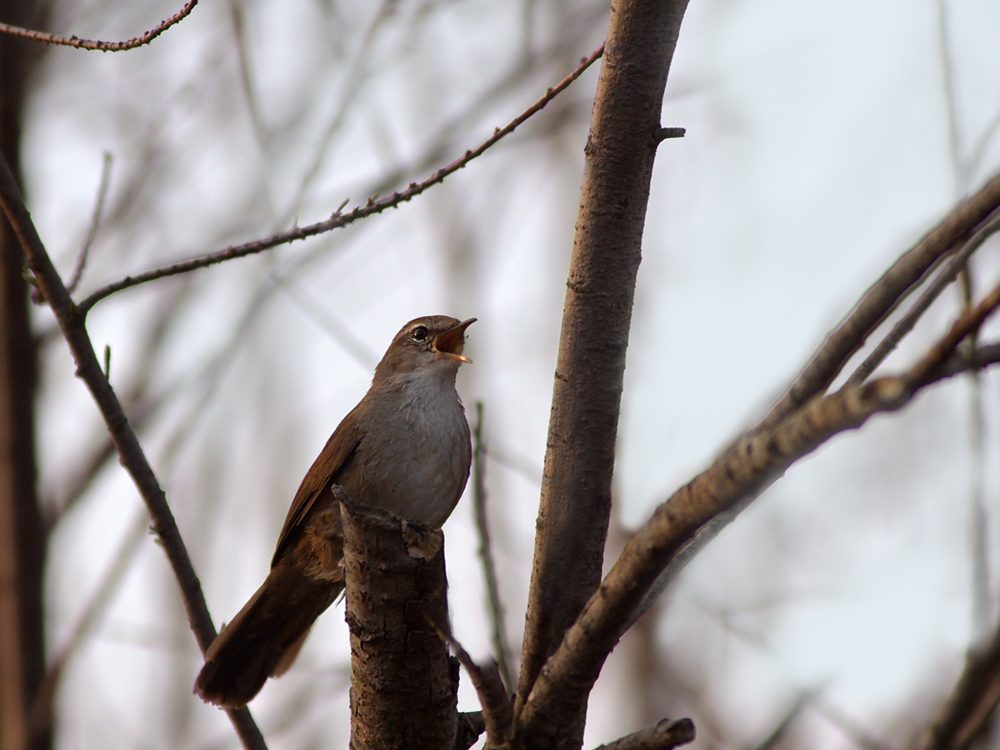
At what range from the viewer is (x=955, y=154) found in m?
3.29

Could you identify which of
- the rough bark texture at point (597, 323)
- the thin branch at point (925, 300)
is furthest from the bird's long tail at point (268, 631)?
the thin branch at point (925, 300)

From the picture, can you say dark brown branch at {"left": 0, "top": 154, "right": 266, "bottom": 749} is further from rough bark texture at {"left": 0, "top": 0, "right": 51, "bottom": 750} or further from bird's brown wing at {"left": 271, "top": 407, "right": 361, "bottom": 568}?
rough bark texture at {"left": 0, "top": 0, "right": 51, "bottom": 750}

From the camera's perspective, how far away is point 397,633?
253cm

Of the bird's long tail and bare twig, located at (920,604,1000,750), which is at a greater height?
the bird's long tail

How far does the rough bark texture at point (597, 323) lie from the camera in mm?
2514

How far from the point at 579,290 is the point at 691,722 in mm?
1164

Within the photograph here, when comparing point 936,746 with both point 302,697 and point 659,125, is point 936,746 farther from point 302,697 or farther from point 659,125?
point 302,697

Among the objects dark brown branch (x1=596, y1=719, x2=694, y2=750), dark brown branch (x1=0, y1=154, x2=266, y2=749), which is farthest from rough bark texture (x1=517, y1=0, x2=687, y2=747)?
dark brown branch (x1=0, y1=154, x2=266, y2=749)

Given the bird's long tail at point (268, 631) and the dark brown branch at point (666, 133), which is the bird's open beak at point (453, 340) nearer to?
the bird's long tail at point (268, 631)

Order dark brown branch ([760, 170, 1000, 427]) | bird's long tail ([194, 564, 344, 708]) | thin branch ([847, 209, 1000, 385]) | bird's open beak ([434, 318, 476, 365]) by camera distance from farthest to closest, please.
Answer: bird's open beak ([434, 318, 476, 365]) < bird's long tail ([194, 564, 344, 708]) < thin branch ([847, 209, 1000, 385]) < dark brown branch ([760, 170, 1000, 427])

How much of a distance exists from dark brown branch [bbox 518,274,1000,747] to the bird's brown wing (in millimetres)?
2198

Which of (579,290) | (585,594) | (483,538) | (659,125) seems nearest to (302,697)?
(483,538)

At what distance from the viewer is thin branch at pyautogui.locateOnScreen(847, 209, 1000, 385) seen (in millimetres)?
2053

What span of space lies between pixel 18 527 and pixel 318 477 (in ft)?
5.84
